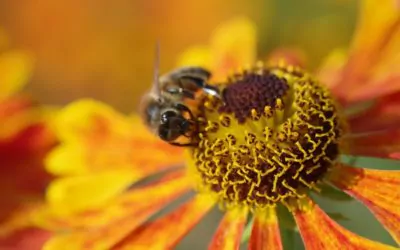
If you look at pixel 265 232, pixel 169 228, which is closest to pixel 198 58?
pixel 169 228

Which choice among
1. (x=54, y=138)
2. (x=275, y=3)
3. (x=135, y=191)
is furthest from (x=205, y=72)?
(x=275, y=3)

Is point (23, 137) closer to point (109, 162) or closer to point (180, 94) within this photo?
point (109, 162)

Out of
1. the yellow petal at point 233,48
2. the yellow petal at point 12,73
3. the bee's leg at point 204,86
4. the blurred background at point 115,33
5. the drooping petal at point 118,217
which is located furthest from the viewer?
the blurred background at point 115,33

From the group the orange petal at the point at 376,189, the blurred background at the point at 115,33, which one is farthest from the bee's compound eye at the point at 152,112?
the blurred background at the point at 115,33

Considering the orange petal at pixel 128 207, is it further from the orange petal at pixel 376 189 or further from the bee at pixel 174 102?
the orange petal at pixel 376 189

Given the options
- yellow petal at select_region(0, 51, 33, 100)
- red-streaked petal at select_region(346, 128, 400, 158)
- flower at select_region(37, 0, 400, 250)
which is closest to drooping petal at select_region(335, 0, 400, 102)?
flower at select_region(37, 0, 400, 250)
